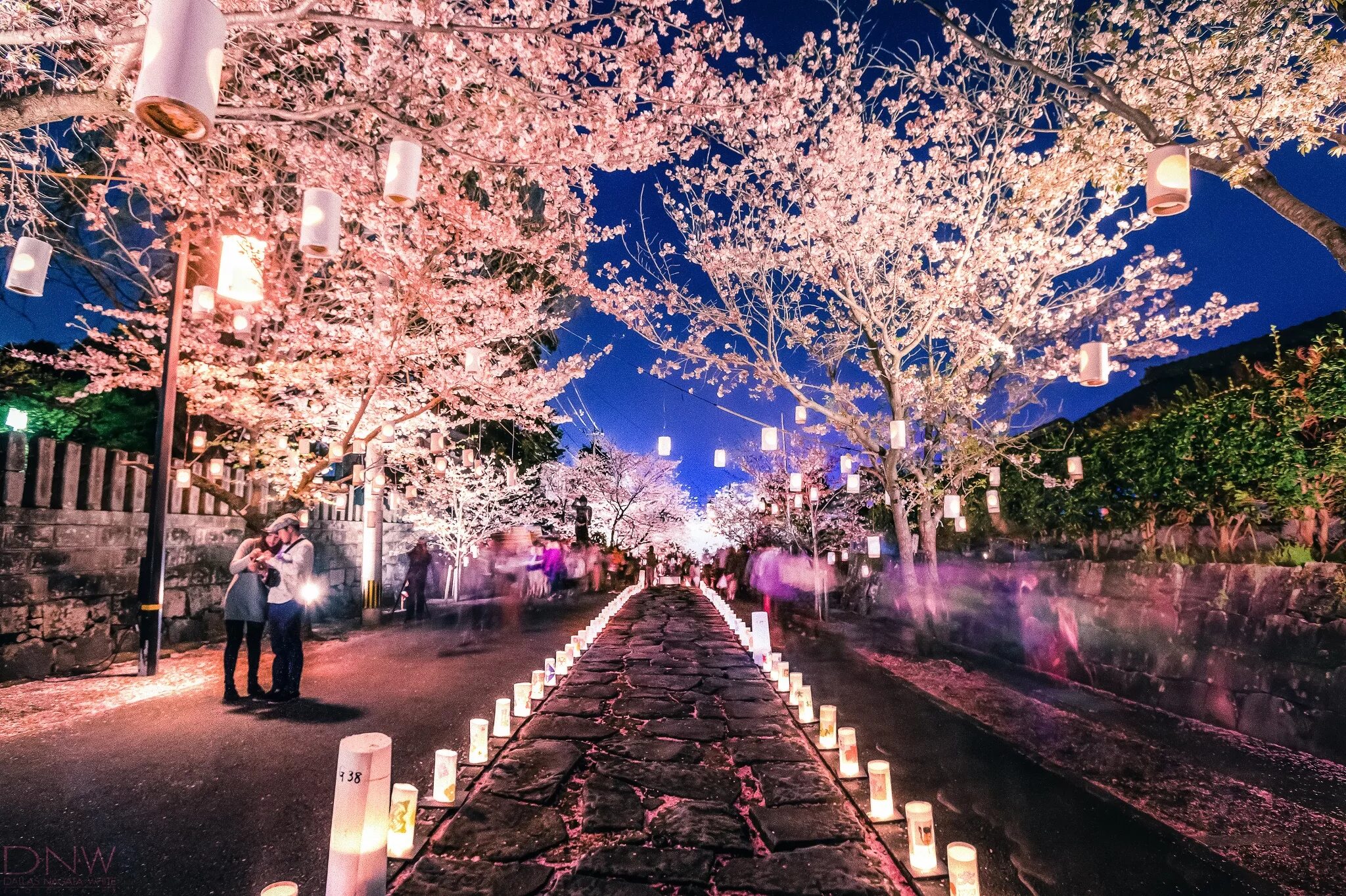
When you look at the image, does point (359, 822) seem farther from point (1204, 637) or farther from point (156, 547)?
point (1204, 637)

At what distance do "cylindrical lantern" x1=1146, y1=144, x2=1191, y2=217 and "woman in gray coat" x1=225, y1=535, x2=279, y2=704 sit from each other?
9.72 m

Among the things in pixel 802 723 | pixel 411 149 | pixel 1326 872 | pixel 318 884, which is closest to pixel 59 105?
pixel 411 149

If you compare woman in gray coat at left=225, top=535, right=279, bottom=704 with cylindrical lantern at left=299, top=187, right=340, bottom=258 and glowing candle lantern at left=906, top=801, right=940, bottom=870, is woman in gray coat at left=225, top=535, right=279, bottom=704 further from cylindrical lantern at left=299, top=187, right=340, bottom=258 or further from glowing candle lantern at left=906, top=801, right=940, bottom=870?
glowing candle lantern at left=906, top=801, right=940, bottom=870

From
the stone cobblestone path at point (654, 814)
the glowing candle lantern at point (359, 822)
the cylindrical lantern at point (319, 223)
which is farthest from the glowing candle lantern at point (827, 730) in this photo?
the cylindrical lantern at point (319, 223)

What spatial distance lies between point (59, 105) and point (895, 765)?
8898mm

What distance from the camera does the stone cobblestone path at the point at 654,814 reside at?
11.6 ft

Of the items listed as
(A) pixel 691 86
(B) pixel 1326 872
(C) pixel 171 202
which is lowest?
(B) pixel 1326 872

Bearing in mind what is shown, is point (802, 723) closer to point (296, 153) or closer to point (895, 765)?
point (895, 765)

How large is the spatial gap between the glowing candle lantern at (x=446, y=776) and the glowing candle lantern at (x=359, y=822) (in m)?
1.33

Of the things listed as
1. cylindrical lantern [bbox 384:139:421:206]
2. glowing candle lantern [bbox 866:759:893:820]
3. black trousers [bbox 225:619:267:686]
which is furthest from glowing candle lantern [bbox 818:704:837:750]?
cylindrical lantern [bbox 384:139:421:206]

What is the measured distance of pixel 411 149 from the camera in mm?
5609

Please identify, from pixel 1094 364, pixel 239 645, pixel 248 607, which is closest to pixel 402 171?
pixel 248 607

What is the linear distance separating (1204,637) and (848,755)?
5.34 metres

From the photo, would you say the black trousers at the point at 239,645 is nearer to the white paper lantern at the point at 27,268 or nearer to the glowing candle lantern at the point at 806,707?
the white paper lantern at the point at 27,268
